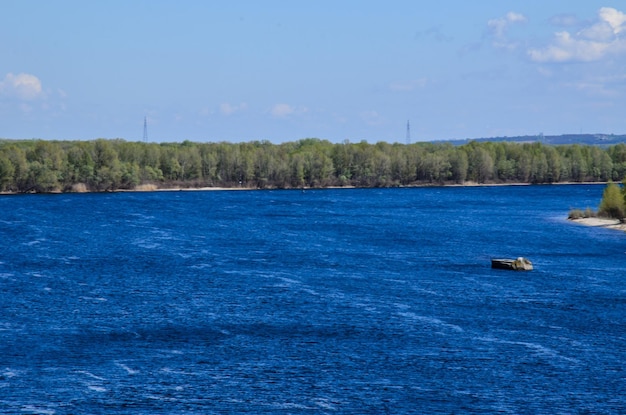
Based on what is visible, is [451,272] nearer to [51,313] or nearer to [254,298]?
[254,298]

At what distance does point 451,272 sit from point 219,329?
113ft

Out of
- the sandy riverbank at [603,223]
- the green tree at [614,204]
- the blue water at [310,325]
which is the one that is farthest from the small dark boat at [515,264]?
the green tree at [614,204]

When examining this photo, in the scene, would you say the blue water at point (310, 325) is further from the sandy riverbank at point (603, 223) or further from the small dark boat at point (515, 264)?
the sandy riverbank at point (603, 223)

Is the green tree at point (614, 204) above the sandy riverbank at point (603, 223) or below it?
above

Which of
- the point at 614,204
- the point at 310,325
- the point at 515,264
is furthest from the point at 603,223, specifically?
the point at 310,325

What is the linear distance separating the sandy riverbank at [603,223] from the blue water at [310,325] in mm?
14870

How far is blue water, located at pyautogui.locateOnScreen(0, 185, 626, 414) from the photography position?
53.1 meters

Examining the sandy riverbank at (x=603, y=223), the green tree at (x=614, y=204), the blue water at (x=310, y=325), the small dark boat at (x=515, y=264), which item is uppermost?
the green tree at (x=614, y=204)

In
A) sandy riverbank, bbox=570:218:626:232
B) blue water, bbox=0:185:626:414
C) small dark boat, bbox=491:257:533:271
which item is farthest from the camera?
sandy riverbank, bbox=570:218:626:232

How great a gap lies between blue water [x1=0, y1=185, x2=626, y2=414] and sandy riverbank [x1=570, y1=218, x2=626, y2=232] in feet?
48.8

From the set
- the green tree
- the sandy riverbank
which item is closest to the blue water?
the sandy riverbank

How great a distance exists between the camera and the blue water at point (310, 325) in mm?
53125

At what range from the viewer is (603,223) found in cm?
15050

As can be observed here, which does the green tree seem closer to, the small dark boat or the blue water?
the blue water
